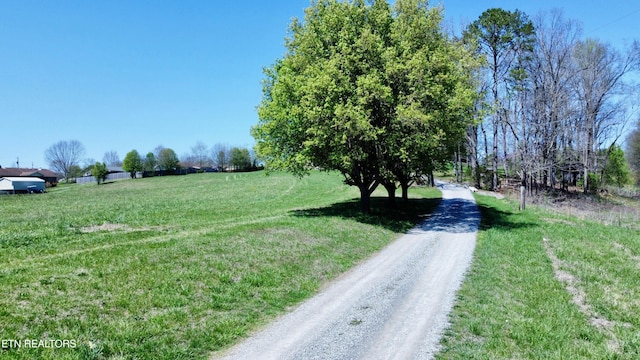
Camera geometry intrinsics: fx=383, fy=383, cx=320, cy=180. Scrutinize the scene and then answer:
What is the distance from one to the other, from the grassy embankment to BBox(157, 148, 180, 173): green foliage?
411 feet

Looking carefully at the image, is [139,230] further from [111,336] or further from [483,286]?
[483,286]

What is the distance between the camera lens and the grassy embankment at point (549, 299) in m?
7.86

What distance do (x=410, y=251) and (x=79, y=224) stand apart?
17.4m

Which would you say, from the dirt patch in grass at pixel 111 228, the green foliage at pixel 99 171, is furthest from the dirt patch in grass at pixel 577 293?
the green foliage at pixel 99 171

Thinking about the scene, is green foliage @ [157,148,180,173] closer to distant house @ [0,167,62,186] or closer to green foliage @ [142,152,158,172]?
green foliage @ [142,152,158,172]

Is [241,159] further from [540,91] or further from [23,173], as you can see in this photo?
[540,91]

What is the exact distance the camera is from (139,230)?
758 inches

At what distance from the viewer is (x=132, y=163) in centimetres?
12131

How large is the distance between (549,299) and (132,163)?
129 meters

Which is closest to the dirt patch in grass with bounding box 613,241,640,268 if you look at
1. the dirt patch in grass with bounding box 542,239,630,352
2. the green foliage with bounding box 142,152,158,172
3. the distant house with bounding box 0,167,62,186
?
the dirt patch in grass with bounding box 542,239,630,352

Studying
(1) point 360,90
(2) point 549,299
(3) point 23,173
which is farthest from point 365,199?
(3) point 23,173

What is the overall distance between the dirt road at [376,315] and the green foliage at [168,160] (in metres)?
126

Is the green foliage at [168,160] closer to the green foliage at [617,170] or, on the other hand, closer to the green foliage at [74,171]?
the green foliage at [74,171]

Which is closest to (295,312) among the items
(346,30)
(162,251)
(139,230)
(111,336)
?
(111,336)
